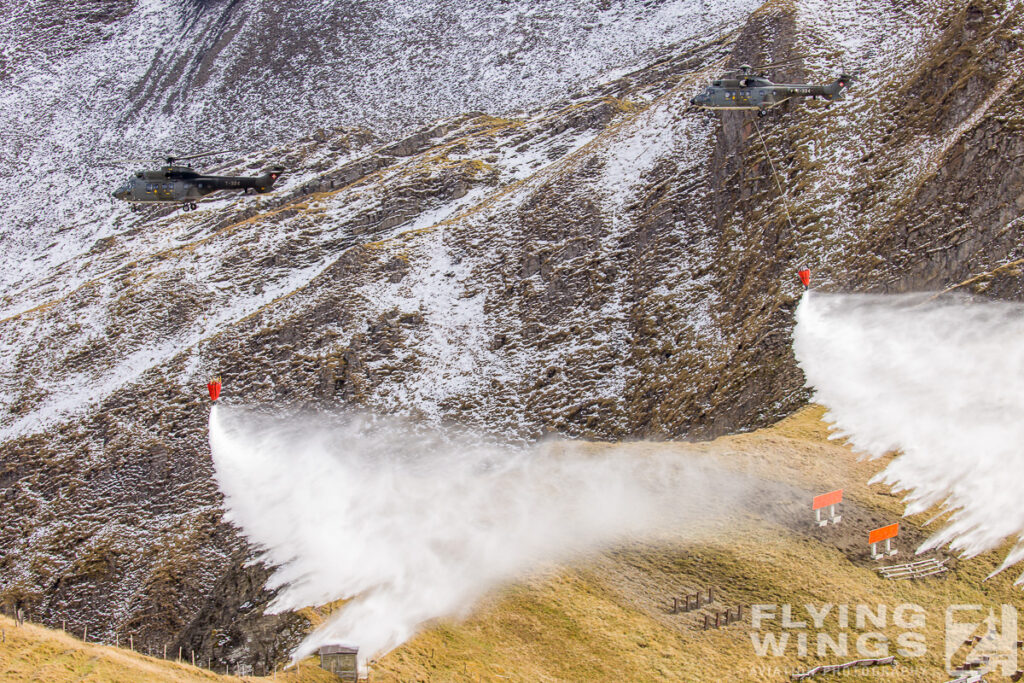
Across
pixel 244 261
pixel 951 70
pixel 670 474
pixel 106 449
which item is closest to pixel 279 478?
pixel 106 449

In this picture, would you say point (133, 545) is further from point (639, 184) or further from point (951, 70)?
point (951, 70)

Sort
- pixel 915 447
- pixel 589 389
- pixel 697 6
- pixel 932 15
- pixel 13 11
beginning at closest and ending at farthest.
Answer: pixel 915 447 → pixel 589 389 → pixel 932 15 → pixel 697 6 → pixel 13 11

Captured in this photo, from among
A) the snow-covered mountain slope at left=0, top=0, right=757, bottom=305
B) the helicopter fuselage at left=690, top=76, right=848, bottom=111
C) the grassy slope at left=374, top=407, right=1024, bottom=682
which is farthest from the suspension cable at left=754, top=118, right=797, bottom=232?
the snow-covered mountain slope at left=0, top=0, right=757, bottom=305

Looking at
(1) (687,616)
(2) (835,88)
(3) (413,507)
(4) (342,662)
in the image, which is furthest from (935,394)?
(4) (342,662)

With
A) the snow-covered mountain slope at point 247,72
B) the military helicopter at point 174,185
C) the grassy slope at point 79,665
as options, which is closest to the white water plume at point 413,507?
the grassy slope at point 79,665

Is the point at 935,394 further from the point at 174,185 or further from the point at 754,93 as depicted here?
the point at 174,185

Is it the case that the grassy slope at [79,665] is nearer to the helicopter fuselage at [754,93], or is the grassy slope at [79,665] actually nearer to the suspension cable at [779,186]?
the suspension cable at [779,186]
